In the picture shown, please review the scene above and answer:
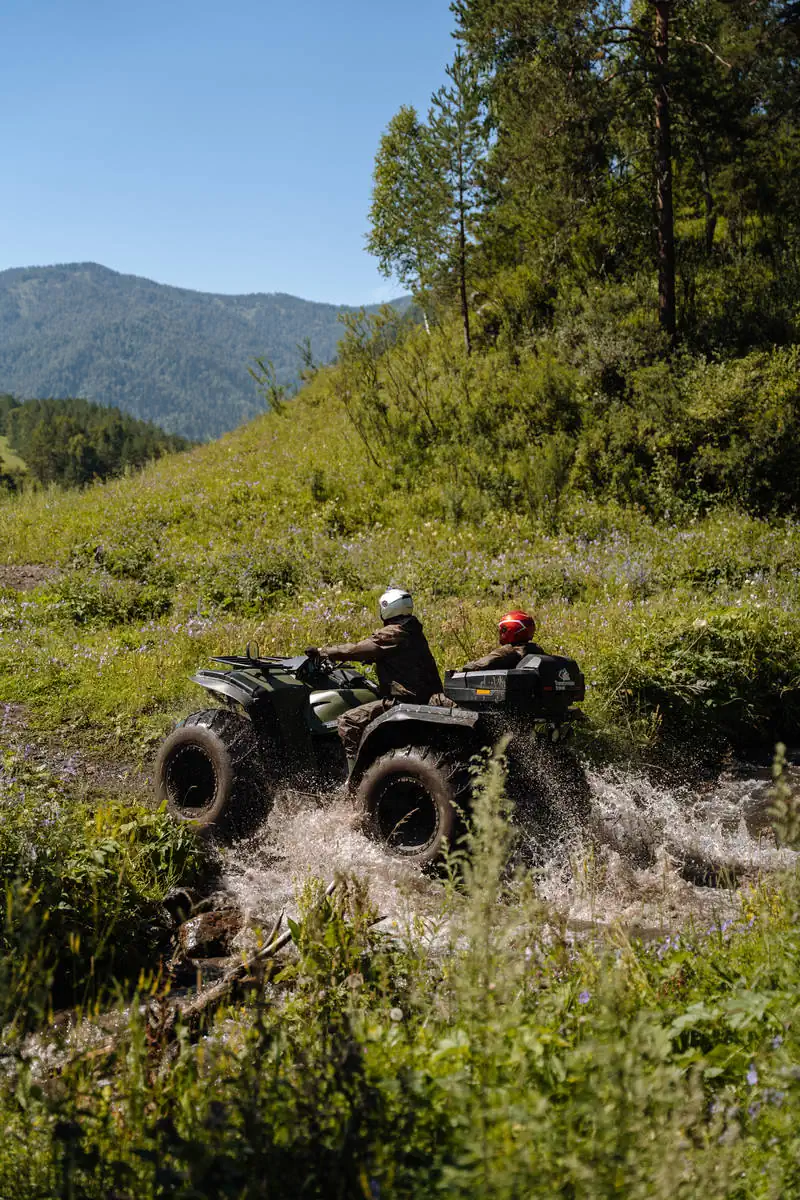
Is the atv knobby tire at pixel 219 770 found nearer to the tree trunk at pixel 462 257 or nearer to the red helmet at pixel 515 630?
the red helmet at pixel 515 630

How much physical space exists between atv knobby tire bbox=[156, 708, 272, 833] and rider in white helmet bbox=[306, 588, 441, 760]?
669mm

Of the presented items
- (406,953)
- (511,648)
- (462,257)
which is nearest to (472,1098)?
(406,953)

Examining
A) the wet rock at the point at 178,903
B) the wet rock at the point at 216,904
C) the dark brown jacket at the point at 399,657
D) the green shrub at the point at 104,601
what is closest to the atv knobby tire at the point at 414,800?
the dark brown jacket at the point at 399,657

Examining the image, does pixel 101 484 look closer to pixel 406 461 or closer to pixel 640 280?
pixel 406 461

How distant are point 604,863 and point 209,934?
8.31 ft

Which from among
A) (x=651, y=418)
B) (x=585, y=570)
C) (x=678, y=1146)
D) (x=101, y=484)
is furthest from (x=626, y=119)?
(x=678, y=1146)

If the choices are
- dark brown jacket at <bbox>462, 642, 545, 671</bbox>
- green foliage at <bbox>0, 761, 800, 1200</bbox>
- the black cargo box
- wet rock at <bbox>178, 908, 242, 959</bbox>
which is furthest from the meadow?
dark brown jacket at <bbox>462, 642, 545, 671</bbox>

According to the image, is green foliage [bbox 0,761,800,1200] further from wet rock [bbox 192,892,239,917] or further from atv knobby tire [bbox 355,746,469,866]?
wet rock [bbox 192,892,239,917]

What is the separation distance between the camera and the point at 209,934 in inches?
189

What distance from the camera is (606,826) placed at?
19.6 feet

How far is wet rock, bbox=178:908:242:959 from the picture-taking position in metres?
4.66

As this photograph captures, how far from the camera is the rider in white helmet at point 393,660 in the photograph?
556 centimetres

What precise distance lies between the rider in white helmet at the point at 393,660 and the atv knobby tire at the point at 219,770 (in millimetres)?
669

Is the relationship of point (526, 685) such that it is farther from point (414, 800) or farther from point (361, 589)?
point (361, 589)
